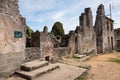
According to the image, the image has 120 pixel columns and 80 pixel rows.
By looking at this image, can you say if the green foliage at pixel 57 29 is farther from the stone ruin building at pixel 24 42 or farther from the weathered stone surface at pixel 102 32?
the stone ruin building at pixel 24 42

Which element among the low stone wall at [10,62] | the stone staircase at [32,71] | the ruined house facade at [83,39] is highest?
the ruined house facade at [83,39]

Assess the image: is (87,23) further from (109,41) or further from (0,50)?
(0,50)

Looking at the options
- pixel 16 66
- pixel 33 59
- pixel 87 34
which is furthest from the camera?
pixel 87 34

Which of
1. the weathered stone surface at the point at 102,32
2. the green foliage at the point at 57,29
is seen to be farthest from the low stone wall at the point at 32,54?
the green foliage at the point at 57,29

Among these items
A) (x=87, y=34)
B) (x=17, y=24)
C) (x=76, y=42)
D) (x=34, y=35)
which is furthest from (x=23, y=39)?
(x=87, y=34)

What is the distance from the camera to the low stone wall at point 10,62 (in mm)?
5408

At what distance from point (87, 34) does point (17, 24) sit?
1036 cm

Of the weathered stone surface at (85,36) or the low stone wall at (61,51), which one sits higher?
the weathered stone surface at (85,36)

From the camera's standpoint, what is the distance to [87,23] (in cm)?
1587

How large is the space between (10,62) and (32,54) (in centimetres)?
190

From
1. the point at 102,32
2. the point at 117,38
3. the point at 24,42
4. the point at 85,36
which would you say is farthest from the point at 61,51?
the point at 117,38

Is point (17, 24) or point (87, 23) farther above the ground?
point (87, 23)

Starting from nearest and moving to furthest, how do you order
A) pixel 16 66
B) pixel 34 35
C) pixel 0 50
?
pixel 0 50 < pixel 16 66 < pixel 34 35

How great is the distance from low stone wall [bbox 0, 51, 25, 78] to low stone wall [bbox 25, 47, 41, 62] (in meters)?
0.69
